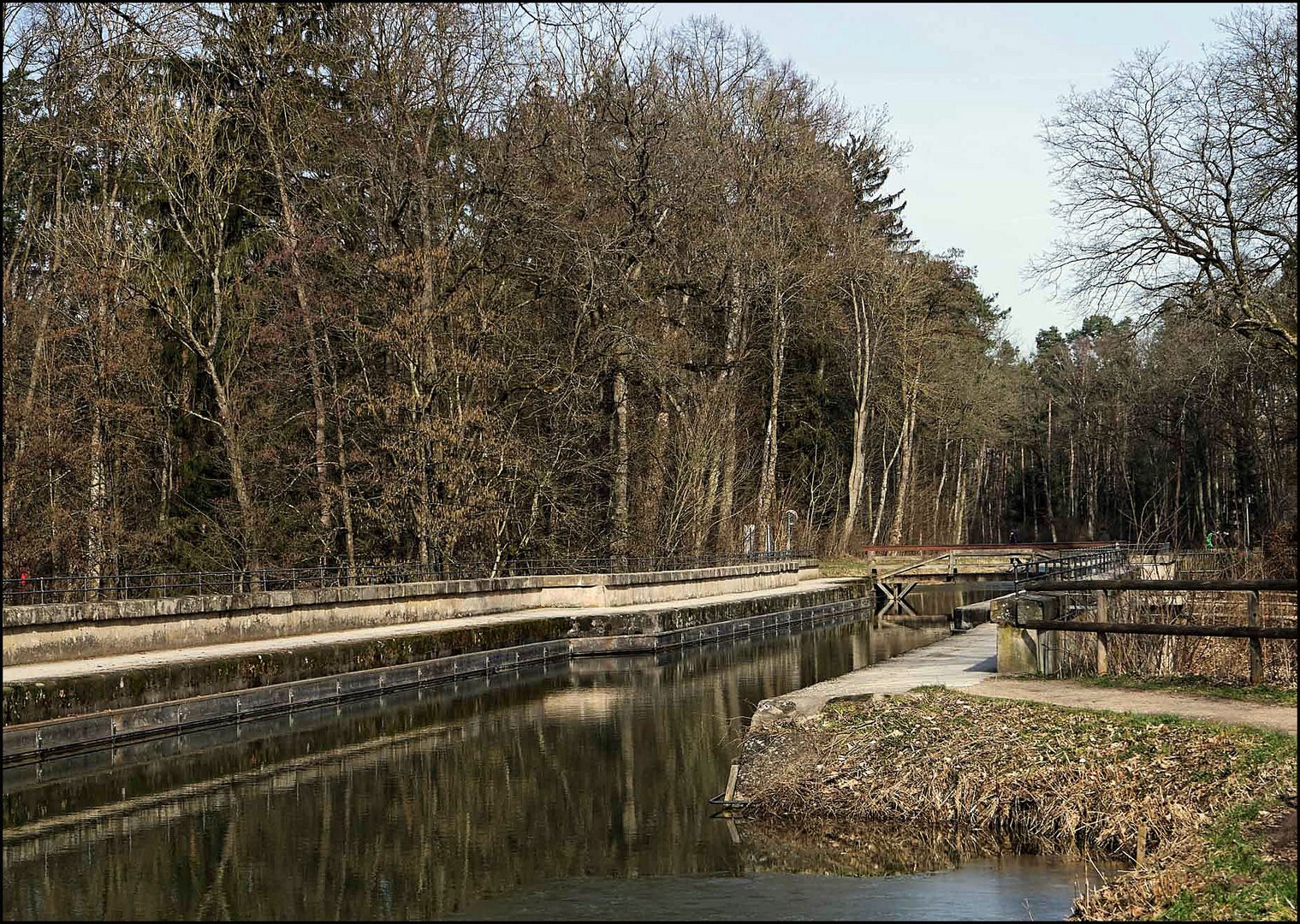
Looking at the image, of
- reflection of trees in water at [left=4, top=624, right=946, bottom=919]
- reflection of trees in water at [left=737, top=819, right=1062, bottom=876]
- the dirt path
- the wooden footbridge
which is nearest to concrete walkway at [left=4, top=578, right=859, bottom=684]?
reflection of trees in water at [left=4, top=624, right=946, bottom=919]

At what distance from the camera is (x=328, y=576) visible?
30.9m

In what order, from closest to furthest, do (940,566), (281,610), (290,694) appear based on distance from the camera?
(290,694) → (281,610) → (940,566)

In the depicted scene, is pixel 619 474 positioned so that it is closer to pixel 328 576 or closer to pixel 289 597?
pixel 328 576

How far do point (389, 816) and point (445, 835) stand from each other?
1.14 metres

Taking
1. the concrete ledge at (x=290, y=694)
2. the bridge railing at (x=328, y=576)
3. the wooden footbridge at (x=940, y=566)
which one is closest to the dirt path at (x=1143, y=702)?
the concrete ledge at (x=290, y=694)

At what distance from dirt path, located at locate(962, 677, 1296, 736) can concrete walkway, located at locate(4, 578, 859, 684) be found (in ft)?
34.3

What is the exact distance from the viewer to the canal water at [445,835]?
994 cm

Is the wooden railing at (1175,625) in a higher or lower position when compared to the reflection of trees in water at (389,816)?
higher

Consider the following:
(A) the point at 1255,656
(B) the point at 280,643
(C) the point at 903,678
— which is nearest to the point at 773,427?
(B) the point at 280,643

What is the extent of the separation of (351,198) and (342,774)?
2097cm

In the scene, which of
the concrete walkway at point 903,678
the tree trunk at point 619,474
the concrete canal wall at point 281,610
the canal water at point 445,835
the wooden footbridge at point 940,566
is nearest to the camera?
the canal water at point 445,835

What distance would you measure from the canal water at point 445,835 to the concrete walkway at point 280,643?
3.96 feet

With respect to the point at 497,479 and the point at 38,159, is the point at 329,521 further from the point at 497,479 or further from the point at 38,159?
the point at 38,159

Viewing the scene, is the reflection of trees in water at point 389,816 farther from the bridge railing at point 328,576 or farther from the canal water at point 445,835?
the bridge railing at point 328,576
